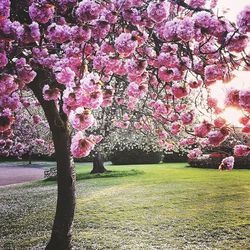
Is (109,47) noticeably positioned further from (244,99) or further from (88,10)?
(244,99)

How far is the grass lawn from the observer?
8.12 meters

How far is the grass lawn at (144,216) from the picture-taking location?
8117 mm

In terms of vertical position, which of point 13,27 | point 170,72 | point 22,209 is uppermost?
point 13,27

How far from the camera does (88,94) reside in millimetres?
3428

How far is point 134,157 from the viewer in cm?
3484

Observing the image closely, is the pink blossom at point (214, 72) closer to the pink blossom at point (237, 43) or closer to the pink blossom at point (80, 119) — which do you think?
the pink blossom at point (237, 43)

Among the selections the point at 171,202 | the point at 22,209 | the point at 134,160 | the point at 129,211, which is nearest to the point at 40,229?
the point at 129,211

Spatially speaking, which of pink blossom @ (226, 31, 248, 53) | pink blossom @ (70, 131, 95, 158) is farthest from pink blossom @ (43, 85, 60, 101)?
pink blossom @ (226, 31, 248, 53)

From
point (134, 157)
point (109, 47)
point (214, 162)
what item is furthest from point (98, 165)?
point (109, 47)

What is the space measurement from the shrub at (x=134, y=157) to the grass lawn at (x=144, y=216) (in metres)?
15.8

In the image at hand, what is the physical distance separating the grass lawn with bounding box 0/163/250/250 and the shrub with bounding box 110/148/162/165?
15.8 metres

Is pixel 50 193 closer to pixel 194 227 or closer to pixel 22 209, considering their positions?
pixel 22 209

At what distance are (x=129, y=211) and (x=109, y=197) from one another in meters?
3.07

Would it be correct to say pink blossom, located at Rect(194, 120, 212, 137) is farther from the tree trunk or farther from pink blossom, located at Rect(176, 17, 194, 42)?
the tree trunk
